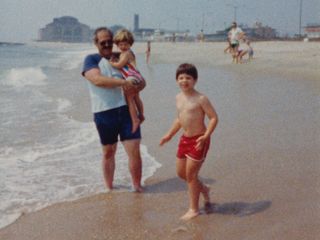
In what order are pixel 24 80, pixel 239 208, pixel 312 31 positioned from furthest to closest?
pixel 312 31 < pixel 24 80 < pixel 239 208

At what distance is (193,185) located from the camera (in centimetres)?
343

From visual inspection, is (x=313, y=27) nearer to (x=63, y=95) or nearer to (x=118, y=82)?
(x=63, y=95)

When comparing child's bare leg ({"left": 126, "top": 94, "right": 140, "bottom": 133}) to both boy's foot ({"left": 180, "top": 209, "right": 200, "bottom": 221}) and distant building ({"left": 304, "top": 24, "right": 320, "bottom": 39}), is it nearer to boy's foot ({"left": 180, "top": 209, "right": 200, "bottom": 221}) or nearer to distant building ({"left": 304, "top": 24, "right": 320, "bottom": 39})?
boy's foot ({"left": 180, "top": 209, "right": 200, "bottom": 221})

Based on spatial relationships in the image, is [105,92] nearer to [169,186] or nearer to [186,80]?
[186,80]

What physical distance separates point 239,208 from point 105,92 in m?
1.51

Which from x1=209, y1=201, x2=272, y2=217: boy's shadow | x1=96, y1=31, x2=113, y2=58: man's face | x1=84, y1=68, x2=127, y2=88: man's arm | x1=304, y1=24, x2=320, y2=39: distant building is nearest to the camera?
x1=209, y1=201, x2=272, y2=217: boy's shadow

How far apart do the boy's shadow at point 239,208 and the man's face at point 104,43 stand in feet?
5.31

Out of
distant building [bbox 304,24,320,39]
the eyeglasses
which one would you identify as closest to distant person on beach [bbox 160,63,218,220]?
the eyeglasses

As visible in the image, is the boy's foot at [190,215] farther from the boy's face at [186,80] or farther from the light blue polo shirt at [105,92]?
the light blue polo shirt at [105,92]

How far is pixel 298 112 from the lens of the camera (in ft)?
23.6

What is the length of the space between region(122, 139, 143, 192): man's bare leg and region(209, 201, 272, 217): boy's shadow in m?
0.82

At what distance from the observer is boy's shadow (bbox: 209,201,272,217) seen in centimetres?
345

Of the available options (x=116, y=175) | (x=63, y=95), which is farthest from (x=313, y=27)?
(x=116, y=175)

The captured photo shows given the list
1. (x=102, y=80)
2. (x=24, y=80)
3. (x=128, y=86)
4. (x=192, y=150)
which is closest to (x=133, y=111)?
(x=128, y=86)
